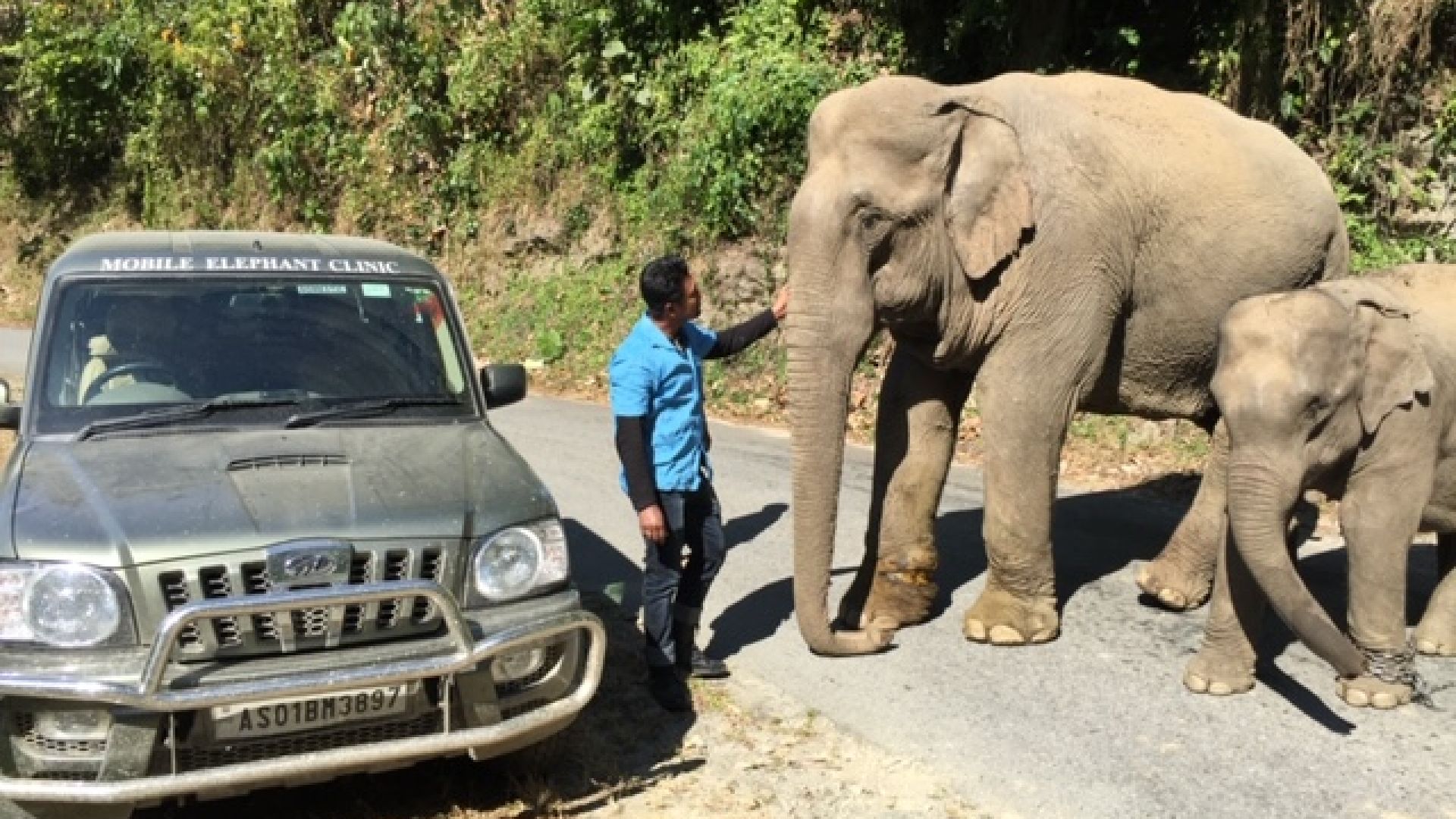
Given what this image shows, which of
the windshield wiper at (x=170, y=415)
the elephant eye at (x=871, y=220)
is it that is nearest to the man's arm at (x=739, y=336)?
the elephant eye at (x=871, y=220)

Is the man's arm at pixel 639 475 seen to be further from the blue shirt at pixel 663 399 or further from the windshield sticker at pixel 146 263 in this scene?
the windshield sticker at pixel 146 263

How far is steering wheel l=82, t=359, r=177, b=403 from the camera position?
4937 millimetres

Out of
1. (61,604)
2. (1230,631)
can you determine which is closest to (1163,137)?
(1230,631)

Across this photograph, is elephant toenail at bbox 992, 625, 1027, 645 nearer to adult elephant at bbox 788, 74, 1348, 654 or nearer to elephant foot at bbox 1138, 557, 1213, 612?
adult elephant at bbox 788, 74, 1348, 654

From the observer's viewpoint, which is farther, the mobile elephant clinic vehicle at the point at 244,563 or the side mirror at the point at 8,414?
the side mirror at the point at 8,414

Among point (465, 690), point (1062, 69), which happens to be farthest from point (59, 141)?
point (465, 690)

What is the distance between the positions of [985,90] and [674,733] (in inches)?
125

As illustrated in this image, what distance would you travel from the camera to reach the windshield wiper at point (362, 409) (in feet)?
15.9

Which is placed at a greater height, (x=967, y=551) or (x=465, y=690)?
(x=465, y=690)

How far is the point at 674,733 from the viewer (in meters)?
5.15

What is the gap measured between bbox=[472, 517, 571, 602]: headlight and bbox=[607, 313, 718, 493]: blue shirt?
0.89 meters

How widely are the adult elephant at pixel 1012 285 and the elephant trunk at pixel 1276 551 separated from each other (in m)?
1.02

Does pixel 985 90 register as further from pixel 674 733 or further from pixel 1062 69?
pixel 1062 69

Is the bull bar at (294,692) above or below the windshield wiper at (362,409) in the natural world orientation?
below
